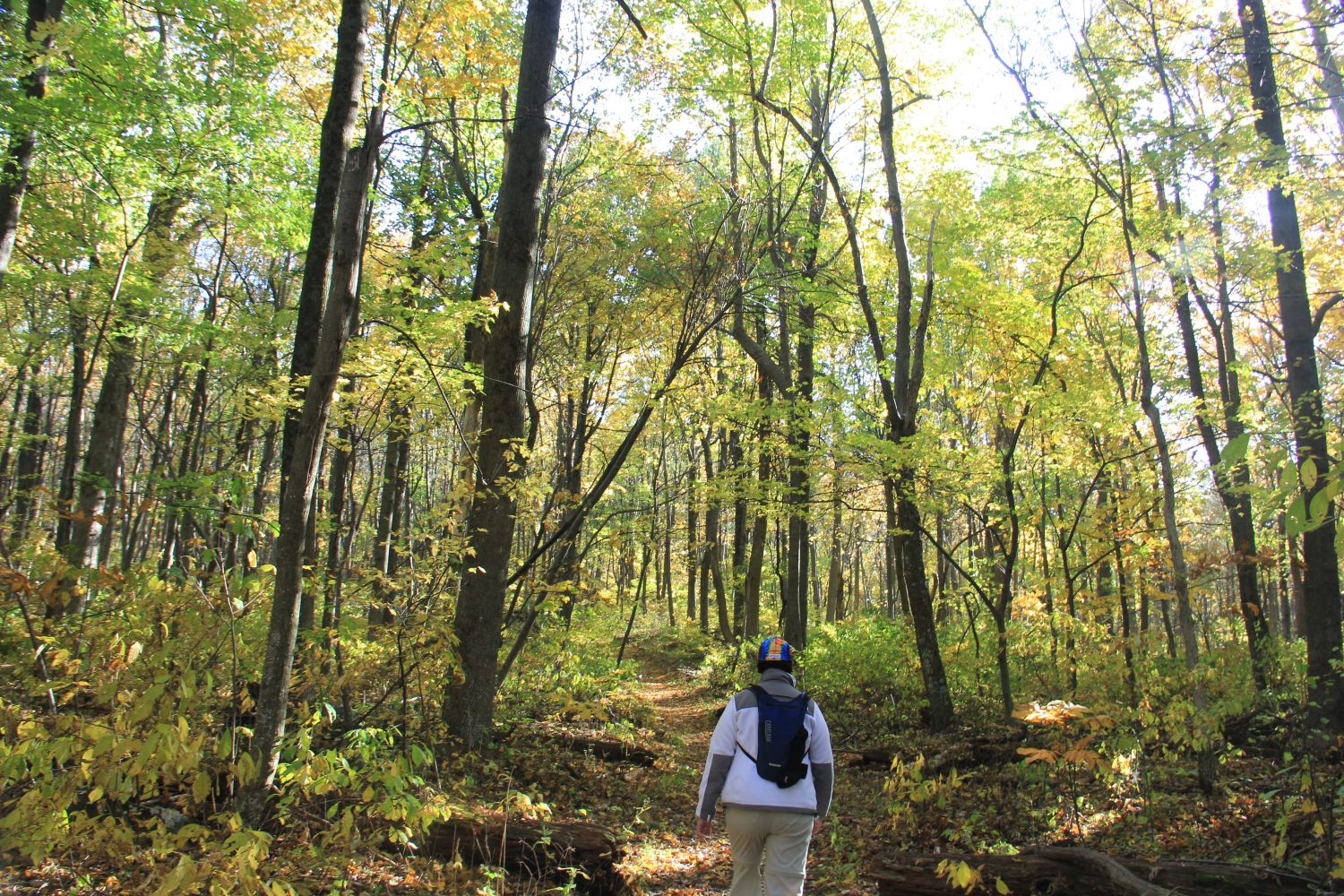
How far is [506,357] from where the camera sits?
666 centimetres

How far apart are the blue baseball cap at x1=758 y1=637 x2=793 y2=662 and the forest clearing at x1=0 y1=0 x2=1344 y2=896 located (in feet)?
0.25

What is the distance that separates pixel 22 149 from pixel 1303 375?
14.0m

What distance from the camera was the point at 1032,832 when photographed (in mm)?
6418

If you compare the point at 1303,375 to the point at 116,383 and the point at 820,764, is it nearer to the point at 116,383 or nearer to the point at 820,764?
the point at 820,764

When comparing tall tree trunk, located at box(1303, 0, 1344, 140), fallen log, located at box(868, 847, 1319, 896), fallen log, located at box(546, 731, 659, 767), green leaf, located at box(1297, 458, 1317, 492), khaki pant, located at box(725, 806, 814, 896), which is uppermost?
tall tree trunk, located at box(1303, 0, 1344, 140)

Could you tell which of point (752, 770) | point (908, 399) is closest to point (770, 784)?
point (752, 770)

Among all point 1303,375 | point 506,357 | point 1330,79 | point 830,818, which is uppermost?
point 1330,79

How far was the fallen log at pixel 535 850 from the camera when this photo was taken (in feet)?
16.4

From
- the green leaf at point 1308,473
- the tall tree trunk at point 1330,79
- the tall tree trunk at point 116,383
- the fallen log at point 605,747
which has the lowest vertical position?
the fallen log at point 605,747

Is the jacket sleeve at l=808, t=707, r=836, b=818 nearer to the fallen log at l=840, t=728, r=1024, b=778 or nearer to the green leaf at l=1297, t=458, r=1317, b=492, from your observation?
the green leaf at l=1297, t=458, r=1317, b=492

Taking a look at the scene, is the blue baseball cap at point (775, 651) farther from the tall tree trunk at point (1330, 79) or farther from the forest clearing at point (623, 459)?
the tall tree trunk at point (1330, 79)

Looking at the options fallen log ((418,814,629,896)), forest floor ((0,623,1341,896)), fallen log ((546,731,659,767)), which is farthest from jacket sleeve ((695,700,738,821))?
fallen log ((546,731,659,767))

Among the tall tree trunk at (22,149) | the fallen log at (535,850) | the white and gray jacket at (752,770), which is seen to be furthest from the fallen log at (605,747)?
the tall tree trunk at (22,149)

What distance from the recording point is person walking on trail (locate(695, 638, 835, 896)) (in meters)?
4.04
